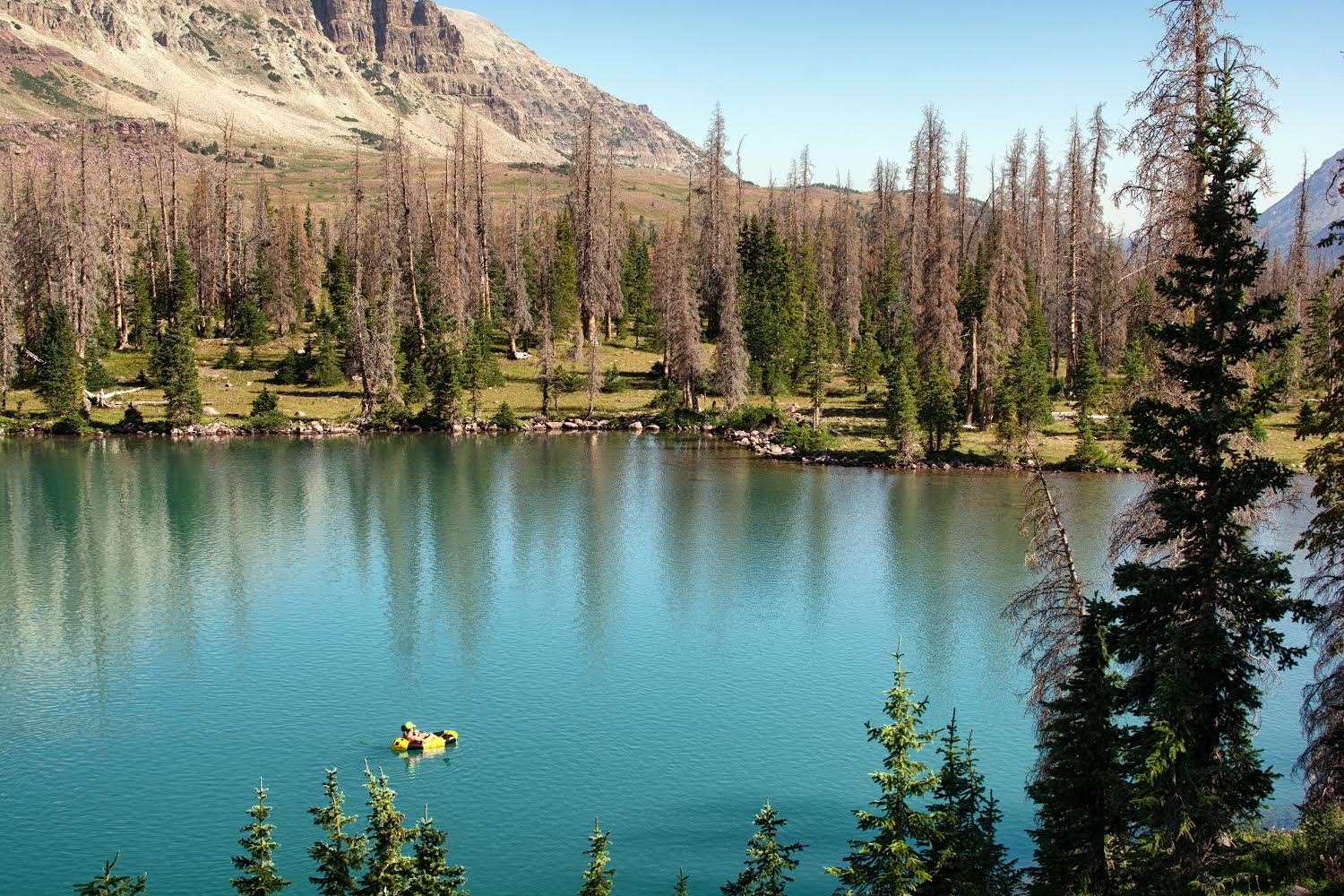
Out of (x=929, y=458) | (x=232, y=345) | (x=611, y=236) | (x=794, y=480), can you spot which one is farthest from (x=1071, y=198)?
(x=232, y=345)

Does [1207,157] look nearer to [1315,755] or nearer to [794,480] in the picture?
[1315,755]

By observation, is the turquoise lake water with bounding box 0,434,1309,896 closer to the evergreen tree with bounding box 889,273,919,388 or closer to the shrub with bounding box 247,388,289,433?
the evergreen tree with bounding box 889,273,919,388

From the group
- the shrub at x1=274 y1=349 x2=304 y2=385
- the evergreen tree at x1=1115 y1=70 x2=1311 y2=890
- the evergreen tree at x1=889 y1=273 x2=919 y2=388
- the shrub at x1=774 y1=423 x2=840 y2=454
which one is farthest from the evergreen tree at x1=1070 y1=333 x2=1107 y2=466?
the shrub at x1=274 y1=349 x2=304 y2=385

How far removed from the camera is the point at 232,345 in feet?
282

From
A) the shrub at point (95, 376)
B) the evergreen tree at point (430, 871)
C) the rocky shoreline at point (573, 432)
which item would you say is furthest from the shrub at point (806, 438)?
the evergreen tree at point (430, 871)

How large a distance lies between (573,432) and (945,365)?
86.4 feet

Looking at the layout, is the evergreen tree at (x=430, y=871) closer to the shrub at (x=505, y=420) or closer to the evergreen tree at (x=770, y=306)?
the shrub at (x=505, y=420)

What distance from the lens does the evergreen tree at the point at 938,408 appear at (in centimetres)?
6462

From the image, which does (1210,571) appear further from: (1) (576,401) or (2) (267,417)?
(2) (267,417)

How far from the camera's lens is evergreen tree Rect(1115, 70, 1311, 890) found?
1723cm

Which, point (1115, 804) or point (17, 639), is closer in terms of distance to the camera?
point (1115, 804)

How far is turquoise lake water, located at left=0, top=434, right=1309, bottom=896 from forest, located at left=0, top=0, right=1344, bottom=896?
174 cm

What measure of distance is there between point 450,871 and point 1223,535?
1362 cm

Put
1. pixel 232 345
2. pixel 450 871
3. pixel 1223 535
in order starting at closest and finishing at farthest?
pixel 450 871 < pixel 1223 535 < pixel 232 345
